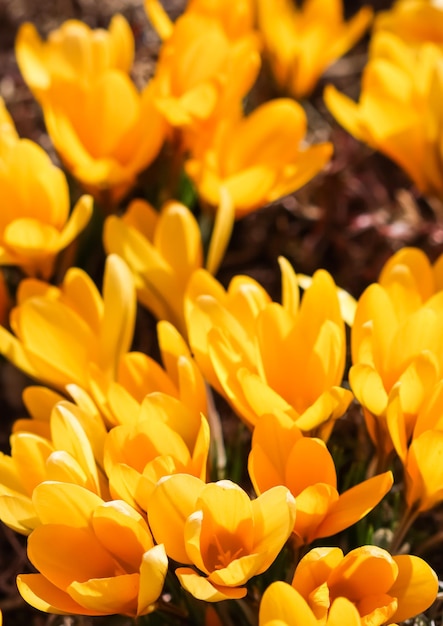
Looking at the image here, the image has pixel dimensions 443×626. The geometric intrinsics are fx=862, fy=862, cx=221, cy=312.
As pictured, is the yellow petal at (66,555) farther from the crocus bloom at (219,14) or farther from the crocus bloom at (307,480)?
the crocus bloom at (219,14)

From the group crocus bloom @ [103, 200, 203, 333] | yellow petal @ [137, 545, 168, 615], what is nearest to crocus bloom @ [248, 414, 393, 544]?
yellow petal @ [137, 545, 168, 615]

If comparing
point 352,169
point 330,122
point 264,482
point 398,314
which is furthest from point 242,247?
point 264,482

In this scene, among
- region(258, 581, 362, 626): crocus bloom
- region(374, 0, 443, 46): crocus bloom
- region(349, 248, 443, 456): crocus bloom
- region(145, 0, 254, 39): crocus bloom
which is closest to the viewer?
region(258, 581, 362, 626): crocus bloom

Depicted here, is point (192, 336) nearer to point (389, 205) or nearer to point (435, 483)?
point (435, 483)

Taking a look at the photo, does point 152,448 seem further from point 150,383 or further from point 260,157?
point 260,157

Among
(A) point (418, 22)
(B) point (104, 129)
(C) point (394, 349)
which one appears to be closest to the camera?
(C) point (394, 349)

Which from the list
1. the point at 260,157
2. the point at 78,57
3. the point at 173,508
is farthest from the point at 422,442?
the point at 78,57

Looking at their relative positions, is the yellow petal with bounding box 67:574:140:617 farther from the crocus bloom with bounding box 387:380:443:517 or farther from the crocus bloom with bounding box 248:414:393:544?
the crocus bloom with bounding box 387:380:443:517
